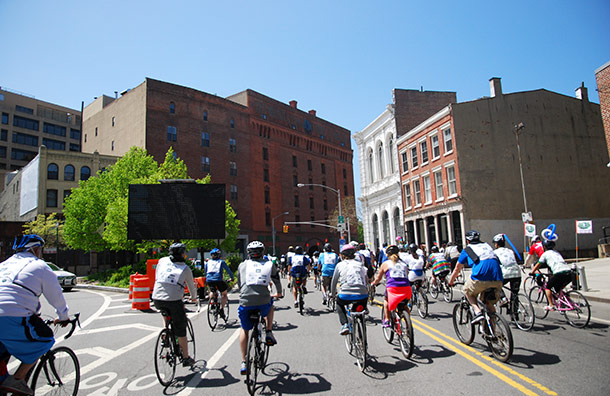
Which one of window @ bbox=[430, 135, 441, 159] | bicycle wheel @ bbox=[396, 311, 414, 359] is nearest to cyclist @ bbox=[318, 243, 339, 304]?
bicycle wheel @ bbox=[396, 311, 414, 359]

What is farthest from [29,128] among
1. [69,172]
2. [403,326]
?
[403,326]

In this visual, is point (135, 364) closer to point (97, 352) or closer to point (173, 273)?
point (97, 352)

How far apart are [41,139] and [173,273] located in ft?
280

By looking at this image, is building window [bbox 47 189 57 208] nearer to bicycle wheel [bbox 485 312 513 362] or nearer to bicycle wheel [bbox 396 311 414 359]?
bicycle wheel [bbox 396 311 414 359]

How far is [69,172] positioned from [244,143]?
24265 mm

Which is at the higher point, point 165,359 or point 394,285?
point 394,285

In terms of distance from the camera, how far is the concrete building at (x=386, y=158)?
129 feet

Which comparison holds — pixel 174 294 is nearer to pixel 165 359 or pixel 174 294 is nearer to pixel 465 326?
pixel 165 359

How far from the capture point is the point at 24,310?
4086 mm

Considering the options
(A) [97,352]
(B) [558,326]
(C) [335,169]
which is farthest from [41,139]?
(B) [558,326]

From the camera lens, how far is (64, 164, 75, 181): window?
46.5m

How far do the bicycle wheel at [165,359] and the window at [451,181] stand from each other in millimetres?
28415

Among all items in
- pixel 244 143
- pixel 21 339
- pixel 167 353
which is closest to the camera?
pixel 21 339

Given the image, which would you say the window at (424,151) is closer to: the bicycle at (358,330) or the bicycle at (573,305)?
the bicycle at (573,305)
